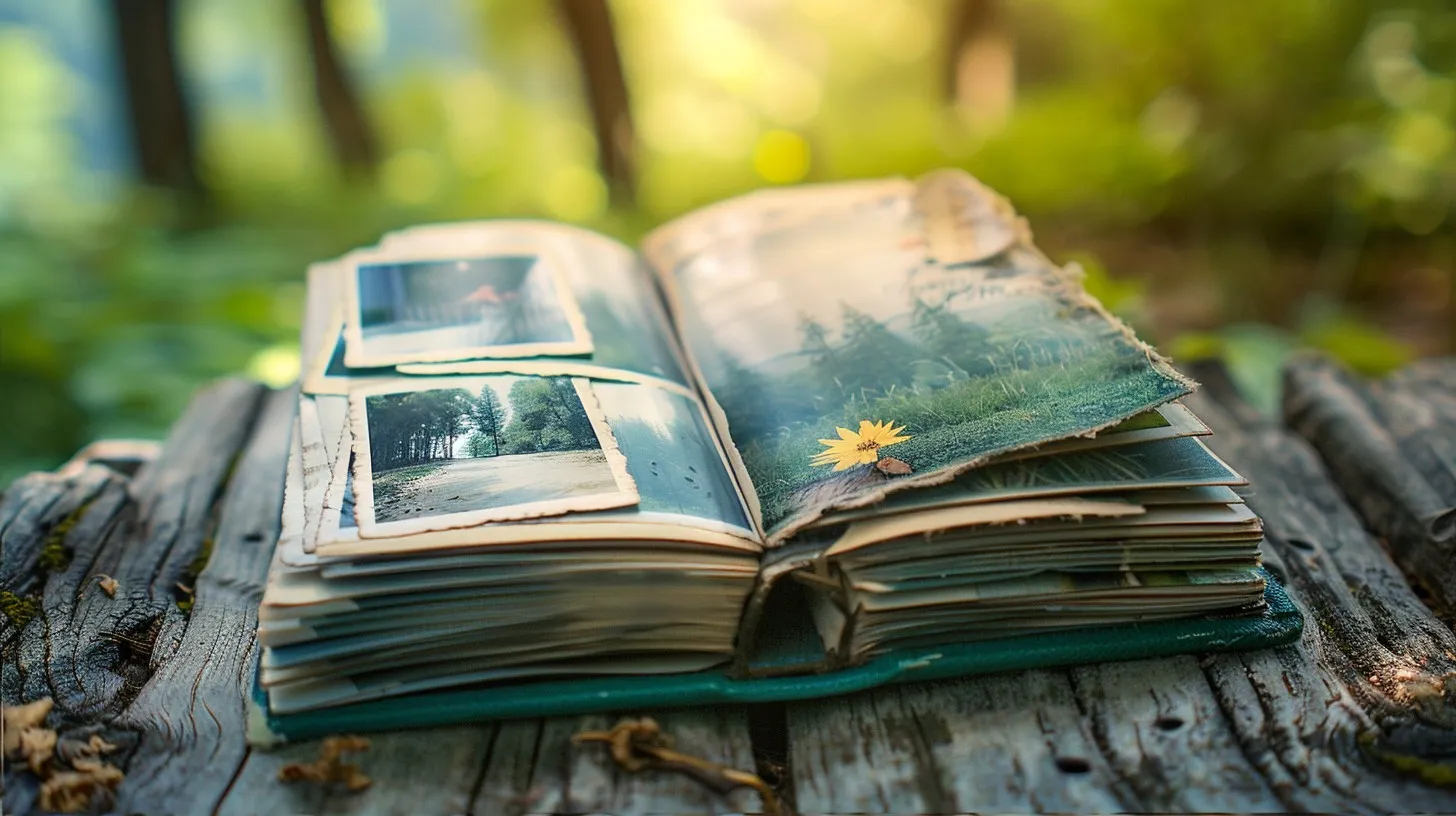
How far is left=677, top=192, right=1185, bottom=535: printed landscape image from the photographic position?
1067 mm

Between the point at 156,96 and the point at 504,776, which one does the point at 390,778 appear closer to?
the point at 504,776

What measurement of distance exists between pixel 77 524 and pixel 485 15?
478 cm

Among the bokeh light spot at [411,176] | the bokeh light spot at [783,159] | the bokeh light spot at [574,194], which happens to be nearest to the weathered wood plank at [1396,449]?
the bokeh light spot at [783,159]

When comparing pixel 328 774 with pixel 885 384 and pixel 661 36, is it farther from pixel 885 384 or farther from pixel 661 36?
pixel 661 36

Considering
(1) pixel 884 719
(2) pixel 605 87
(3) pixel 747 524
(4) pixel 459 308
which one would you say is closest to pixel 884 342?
(3) pixel 747 524

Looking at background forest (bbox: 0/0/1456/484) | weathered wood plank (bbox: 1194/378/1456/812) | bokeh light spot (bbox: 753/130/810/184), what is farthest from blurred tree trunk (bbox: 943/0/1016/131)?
weathered wood plank (bbox: 1194/378/1456/812)

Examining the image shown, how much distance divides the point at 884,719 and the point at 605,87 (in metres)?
3.16

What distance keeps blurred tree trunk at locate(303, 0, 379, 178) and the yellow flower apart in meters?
3.97

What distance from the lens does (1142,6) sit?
4766mm

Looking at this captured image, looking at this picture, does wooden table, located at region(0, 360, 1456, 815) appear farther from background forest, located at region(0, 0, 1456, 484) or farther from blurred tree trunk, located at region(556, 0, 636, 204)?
blurred tree trunk, located at region(556, 0, 636, 204)

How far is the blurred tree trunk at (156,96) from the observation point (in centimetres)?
393

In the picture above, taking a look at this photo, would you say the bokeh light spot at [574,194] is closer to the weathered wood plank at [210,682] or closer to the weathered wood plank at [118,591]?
the weathered wood plank at [118,591]

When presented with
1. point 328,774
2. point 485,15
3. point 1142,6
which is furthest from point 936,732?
point 485,15

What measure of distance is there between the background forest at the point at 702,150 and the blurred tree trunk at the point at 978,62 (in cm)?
1
